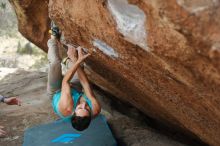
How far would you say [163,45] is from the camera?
9.47 feet

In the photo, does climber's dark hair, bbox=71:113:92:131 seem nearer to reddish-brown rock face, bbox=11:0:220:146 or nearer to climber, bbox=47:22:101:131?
climber, bbox=47:22:101:131

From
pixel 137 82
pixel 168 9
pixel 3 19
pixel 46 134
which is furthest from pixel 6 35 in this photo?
pixel 168 9

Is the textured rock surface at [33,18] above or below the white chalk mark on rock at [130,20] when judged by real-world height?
below

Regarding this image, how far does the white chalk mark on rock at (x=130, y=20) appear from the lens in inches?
118

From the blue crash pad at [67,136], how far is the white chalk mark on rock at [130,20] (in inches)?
99.4

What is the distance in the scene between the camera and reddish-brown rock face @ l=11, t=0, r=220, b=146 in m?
2.47

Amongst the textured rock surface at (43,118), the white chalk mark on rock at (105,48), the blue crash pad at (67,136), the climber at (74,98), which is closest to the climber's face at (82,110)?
the climber at (74,98)

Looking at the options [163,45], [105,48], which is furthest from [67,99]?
[163,45]

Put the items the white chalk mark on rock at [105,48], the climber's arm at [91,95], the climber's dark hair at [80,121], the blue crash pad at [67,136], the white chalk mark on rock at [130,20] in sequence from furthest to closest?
the blue crash pad at [67,136], the climber's arm at [91,95], the climber's dark hair at [80,121], the white chalk mark on rock at [105,48], the white chalk mark on rock at [130,20]

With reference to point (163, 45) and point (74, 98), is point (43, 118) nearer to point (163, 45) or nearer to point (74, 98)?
point (74, 98)

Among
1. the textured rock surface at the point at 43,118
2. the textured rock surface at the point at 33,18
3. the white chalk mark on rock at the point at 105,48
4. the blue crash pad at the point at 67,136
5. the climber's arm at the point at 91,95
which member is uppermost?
the white chalk mark on rock at the point at 105,48

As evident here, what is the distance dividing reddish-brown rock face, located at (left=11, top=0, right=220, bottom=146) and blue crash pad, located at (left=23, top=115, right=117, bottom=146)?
1.30 metres

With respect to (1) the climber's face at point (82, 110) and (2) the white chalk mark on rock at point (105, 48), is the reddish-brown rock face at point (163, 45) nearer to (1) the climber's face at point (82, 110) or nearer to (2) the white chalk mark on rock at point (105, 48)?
(2) the white chalk mark on rock at point (105, 48)

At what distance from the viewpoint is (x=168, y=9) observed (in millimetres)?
2561
